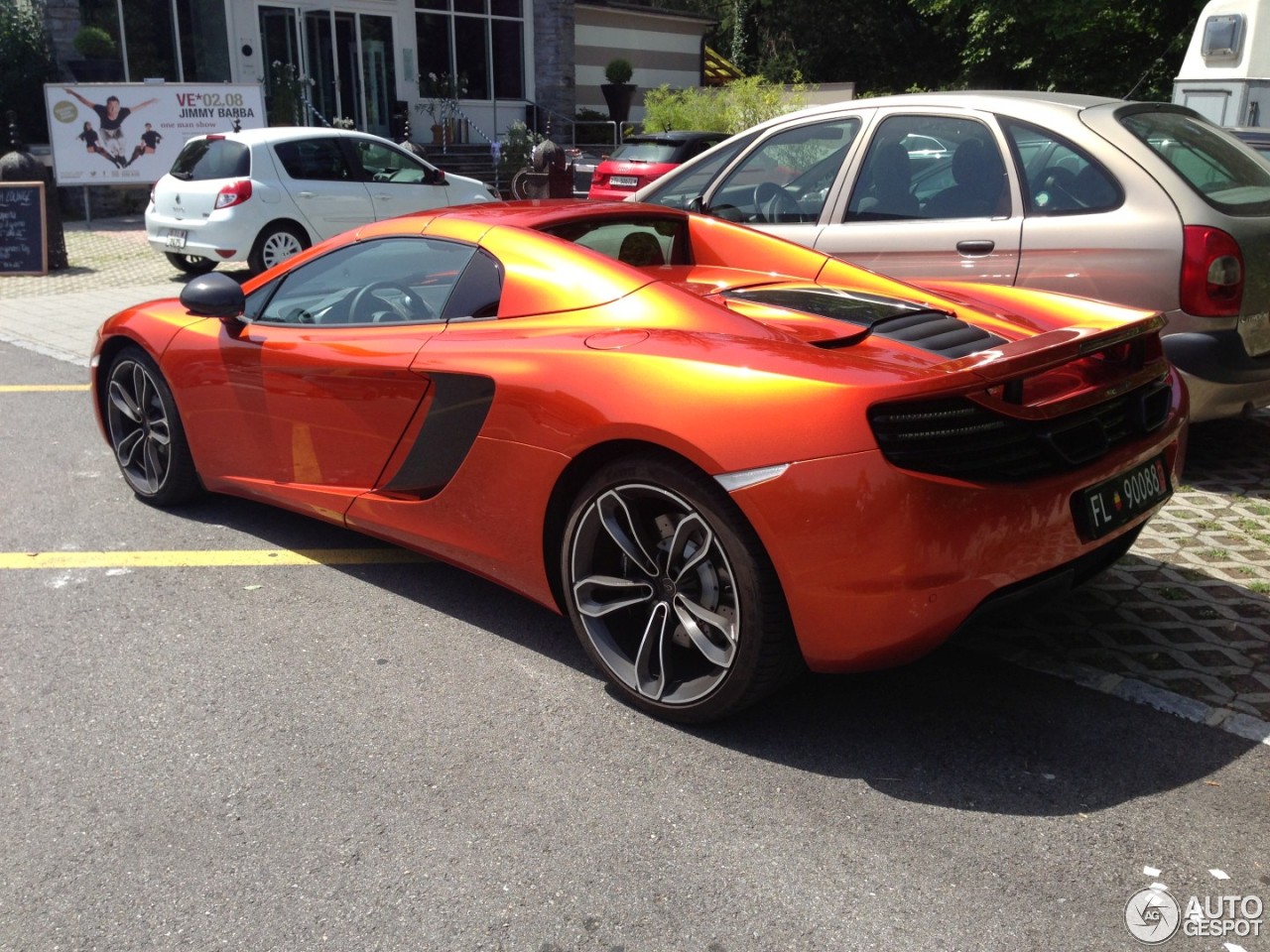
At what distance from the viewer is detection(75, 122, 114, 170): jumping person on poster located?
16.8 metres

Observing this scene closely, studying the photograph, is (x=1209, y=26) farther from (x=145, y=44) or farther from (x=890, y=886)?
(x=145, y=44)

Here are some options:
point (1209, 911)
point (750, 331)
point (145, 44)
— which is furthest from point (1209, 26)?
point (145, 44)

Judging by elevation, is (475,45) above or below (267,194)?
above

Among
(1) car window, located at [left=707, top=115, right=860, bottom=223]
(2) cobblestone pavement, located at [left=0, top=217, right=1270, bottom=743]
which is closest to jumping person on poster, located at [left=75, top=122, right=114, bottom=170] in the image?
(1) car window, located at [left=707, top=115, right=860, bottom=223]

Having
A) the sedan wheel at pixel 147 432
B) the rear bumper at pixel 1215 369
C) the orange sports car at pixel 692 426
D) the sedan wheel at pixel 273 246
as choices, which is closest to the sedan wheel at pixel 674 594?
the orange sports car at pixel 692 426

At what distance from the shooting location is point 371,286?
4234 mm

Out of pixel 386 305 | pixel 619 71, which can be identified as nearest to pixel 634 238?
pixel 386 305

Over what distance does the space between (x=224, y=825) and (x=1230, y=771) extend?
8.06 feet

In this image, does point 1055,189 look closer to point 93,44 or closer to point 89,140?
point 89,140

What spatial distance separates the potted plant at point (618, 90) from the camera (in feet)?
97.2

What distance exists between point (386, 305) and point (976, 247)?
265 centimetres

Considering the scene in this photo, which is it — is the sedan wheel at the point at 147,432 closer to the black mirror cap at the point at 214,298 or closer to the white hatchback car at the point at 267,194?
the black mirror cap at the point at 214,298

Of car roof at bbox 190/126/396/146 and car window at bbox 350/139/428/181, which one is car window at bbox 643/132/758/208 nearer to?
car roof at bbox 190/126/396/146

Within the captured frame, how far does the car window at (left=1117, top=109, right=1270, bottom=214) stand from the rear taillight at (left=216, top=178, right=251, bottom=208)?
361 inches
